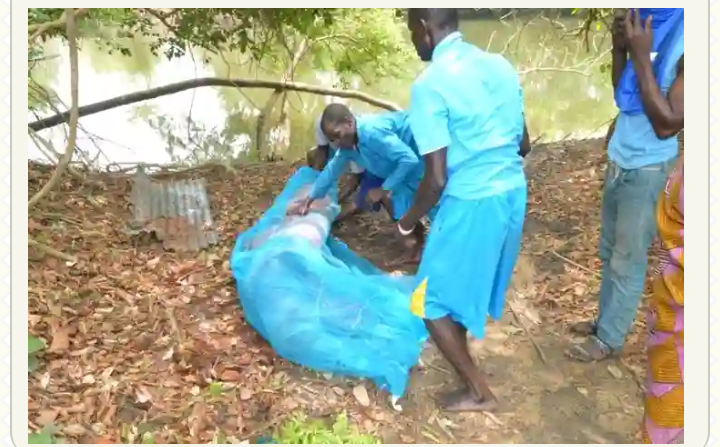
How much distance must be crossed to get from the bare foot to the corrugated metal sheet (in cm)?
182

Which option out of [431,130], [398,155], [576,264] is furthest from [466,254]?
[576,264]

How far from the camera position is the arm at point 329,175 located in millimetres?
3672

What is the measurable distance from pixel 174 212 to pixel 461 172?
234 cm

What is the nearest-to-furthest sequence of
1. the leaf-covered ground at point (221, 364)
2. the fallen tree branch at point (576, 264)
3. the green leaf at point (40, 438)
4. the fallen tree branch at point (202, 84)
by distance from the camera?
the green leaf at point (40, 438) < the leaf-covered ground at point (221, 364) < the fallen tree branch at point (576, 264) < the fallen tree branch at point (202, 84)

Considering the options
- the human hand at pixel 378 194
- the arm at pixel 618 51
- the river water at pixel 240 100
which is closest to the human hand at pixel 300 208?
the human hand at pixel 378 194

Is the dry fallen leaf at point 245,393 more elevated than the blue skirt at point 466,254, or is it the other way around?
the blue skirt at point 466,254

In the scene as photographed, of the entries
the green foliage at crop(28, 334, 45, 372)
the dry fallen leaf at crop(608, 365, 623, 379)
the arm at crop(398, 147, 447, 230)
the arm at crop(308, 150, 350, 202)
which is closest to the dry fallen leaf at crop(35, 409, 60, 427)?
the green foliage at crop(28, 334, 45, 372)

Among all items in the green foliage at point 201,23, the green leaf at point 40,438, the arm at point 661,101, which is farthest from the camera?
the green foliage at point 201,23

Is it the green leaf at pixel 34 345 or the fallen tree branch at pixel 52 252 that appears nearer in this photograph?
the green leaf at pixel 34 345

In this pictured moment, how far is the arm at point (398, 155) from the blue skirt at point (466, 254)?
1.16m

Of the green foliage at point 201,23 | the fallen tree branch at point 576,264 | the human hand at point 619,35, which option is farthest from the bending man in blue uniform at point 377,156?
the green foliage at point 201,23

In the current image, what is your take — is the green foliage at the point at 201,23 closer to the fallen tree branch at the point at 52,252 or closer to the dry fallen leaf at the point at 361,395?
the fallen tree branch at the point at 52,252

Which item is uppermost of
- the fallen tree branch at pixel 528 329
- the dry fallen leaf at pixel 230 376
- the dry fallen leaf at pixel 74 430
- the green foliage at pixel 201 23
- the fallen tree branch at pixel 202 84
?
the green foliage at pixel 201 23
